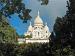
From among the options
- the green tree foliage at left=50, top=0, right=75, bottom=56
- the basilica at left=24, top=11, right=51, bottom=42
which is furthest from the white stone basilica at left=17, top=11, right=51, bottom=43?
the green tree foliage at left=50, top=0, right=75, bottom=56

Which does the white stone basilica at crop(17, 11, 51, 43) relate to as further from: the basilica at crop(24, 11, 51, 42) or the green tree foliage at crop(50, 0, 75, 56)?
the green tree foliage at crop(50, 0, 75, 56)

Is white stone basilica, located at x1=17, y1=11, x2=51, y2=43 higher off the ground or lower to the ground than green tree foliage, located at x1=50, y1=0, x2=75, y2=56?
lower

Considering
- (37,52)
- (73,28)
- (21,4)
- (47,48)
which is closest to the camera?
(21,4)

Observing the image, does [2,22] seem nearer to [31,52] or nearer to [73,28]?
[73,28]

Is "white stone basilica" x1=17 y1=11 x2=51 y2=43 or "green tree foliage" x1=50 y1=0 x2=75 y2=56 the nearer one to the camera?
"green tree foliage" x1=50 y1=0 x2=75 y2=56

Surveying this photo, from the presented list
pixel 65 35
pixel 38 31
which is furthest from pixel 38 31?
pixel 65 35

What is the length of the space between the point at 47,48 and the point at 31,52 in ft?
14.8

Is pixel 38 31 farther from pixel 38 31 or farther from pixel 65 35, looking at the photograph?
pixel 65 35

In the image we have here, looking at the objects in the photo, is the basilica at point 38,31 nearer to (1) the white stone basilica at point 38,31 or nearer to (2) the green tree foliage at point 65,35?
(1) the white stone basilica at point 38,31

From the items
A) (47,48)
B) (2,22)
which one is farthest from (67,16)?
(2,22)

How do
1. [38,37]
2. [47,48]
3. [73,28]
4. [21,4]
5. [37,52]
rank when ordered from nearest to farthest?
[21,4] < [73,28] < [47,48] < [37,52] < [38,37]

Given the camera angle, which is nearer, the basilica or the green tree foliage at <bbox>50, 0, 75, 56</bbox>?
the green tree foliage at <bbox>50, 0, 75, 56</bbox>

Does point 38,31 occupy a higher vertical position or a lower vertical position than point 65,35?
lower

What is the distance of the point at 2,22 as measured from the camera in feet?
91.8
